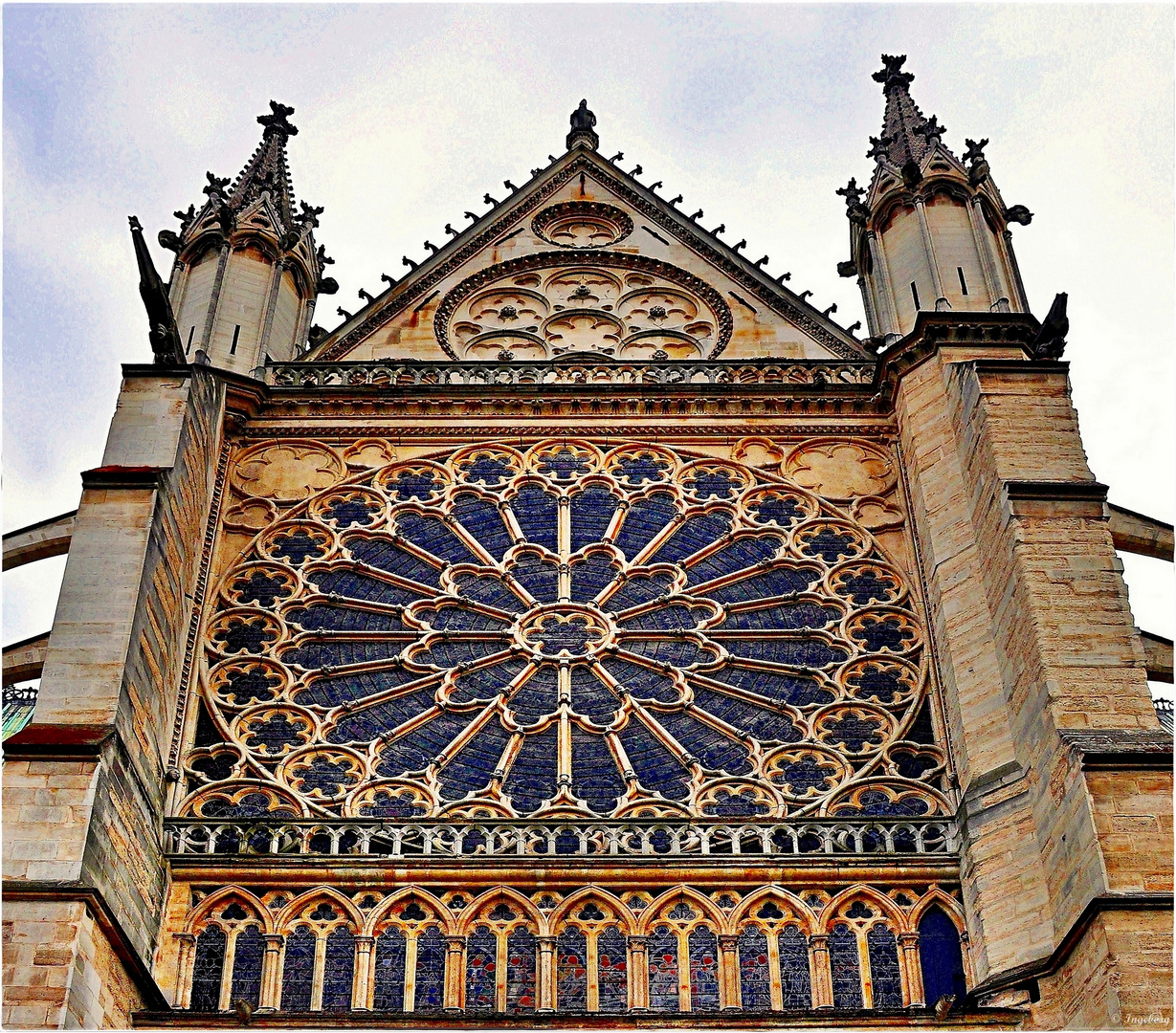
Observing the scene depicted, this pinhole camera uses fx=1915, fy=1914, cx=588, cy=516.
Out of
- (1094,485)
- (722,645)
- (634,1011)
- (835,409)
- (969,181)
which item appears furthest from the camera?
(969,181)

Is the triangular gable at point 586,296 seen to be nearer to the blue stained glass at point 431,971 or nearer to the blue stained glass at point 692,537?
the blue stained glass at point 692,537

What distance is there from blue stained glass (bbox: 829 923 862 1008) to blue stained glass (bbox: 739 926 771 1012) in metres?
0.46

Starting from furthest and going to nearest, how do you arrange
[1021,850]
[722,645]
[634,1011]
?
[722,645]
[1021,850]
[634,1011]

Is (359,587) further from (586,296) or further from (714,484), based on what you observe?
(586,296)

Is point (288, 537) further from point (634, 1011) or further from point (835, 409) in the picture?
point (634, 1011)

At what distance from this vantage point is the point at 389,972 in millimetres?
13539

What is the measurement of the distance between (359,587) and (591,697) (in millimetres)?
2550

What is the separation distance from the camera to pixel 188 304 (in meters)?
20.0

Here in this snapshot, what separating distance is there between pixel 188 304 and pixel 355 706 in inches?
238

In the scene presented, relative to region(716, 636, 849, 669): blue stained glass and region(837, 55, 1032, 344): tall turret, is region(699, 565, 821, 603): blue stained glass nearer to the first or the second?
region(716, 636, 849, 669): blue stained glass

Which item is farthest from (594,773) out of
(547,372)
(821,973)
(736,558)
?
(547,372)

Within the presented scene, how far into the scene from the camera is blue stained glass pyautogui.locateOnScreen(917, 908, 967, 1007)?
13.5 m

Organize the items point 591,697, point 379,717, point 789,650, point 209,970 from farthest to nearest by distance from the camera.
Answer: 1. point 789,650
2. point 591,697
3. point 379,717
4. point 209,970

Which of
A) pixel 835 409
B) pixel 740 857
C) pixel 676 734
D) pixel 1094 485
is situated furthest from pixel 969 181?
pixel 740 857
